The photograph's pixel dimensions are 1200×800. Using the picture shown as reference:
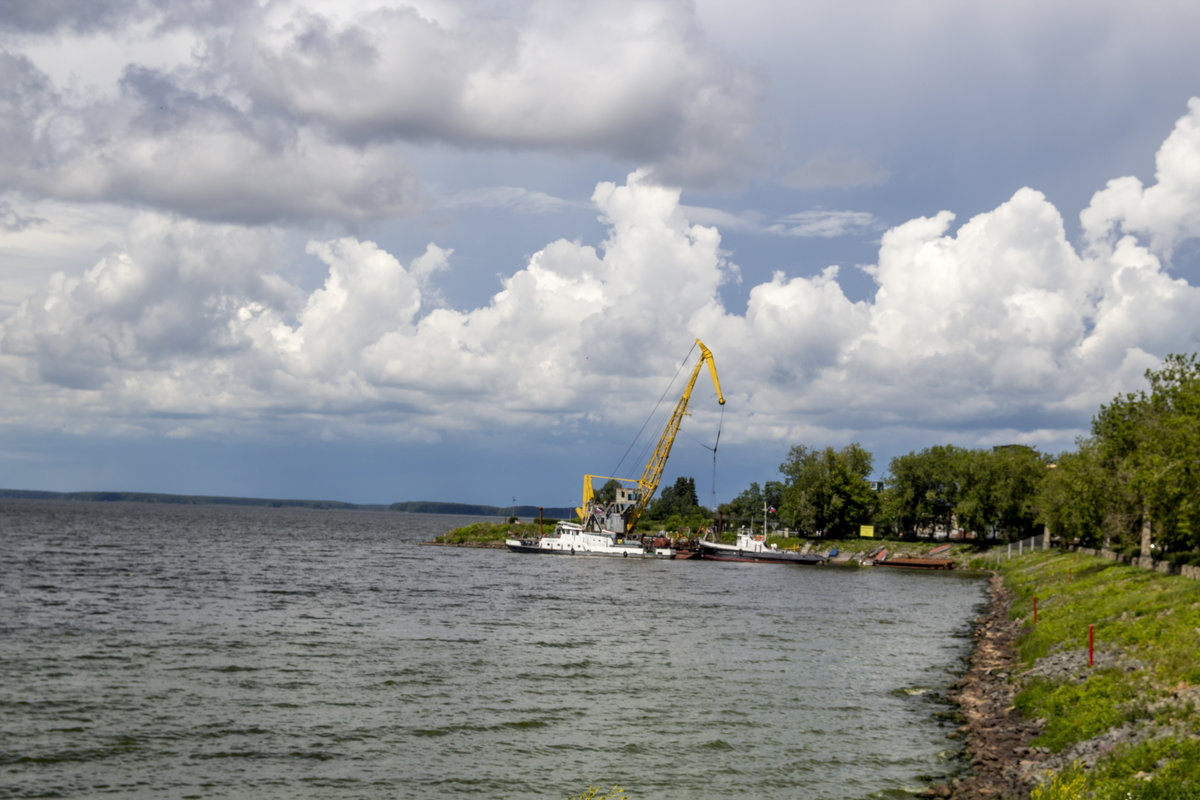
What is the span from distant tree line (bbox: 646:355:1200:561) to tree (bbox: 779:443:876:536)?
0.20 meters

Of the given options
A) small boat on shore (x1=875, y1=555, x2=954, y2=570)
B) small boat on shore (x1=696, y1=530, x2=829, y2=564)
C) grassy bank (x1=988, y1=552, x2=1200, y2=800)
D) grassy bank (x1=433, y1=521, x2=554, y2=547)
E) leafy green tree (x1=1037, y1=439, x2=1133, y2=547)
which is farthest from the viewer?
grassy bank (x1=433, y1=521, x2=554, y2=547)

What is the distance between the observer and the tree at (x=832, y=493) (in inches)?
6604

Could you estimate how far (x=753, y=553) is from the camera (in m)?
152

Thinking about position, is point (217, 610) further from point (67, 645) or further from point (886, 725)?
point (886, 725)

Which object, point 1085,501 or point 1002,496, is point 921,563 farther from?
point 1085,501

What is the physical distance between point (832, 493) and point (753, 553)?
24.7 m

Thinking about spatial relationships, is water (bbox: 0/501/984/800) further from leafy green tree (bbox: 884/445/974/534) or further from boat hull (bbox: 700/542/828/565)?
leafy green tree (bbox: 884/445/974/534)

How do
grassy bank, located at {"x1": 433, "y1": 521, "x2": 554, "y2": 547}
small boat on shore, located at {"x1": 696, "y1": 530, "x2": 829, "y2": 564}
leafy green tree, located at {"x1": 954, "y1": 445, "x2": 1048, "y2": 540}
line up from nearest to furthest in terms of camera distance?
1. leafy green tree, located at {"x1": 954, "y1": 445, "x2": 1048, "y2": 540}
2. small boat on shore, located at {"x1": 696, "y1": 530, "x2": 829, "y2": 564}
3. grassy bank, located at {"x1": 433, "y1": 521, "x2": 554, "y2": 547}

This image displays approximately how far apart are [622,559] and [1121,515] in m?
89.3

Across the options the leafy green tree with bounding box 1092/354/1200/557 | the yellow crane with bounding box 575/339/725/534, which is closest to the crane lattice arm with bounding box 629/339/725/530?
the yellow crane with bounding box 575/339/725/534

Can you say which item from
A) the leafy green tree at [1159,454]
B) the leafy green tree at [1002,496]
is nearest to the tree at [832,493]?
the leafy green tree at [1002,496]

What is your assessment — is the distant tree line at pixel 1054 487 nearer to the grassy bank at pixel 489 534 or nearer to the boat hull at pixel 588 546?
the boat hull at pixel 588 546

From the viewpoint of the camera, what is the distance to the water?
25328 millimetres

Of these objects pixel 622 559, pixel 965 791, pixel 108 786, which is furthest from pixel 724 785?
pixel 622 559
